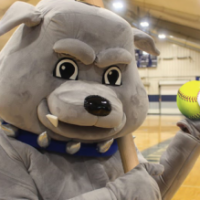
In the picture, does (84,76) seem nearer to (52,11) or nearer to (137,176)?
(52,11)

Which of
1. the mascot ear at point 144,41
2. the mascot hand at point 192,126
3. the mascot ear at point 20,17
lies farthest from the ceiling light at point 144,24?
the mascot ear at point 20,17

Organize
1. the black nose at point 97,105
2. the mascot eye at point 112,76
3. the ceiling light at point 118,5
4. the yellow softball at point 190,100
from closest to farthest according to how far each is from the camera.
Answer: the black nose at point 97,105
the mascot eye at point 112,76
the yellow softball at point 190,100
the ceiling light at point 118,5

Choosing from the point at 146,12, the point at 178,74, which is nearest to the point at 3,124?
the point at 146,12

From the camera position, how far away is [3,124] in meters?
0.77

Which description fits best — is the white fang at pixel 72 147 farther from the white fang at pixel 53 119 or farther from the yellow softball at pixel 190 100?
the yellow softball at pixel 190 100

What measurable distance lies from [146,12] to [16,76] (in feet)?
18.8

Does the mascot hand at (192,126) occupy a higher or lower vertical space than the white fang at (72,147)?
lower

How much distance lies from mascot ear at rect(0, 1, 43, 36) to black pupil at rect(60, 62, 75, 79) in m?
0.15

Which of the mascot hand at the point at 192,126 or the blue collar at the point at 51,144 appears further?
the mascot hand at the point at 192,126

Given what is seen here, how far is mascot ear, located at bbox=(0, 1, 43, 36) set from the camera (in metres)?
0.70

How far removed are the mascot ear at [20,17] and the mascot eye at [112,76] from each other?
25 cm

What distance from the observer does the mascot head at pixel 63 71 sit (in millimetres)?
683

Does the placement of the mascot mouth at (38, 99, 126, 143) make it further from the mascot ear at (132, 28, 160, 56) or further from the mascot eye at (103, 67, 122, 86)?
the mascot ear at (132, 28, 160, 56)

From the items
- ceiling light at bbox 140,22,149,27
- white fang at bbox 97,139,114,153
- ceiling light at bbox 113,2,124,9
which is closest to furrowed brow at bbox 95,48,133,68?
white fang at bbox 97,139,114,153
